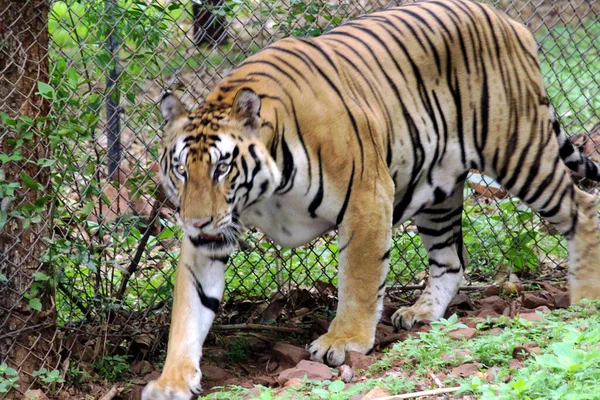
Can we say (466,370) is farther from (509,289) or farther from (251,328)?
(509,289)

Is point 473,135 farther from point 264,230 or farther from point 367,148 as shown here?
point 264,230

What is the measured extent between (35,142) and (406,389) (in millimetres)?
1971

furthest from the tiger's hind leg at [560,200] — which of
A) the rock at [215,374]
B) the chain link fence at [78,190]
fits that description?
the rock at [215,374]

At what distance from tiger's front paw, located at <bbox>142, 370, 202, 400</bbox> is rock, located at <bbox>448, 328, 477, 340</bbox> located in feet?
3.75

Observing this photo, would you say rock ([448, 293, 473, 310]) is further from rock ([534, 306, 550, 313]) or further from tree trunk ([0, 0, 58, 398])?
tree trunk ([0, 0, 58, 398])

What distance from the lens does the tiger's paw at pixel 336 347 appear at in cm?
404

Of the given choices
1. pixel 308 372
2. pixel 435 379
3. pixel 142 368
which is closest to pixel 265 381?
pixel 308 372

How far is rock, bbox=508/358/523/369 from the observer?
338 centimetres

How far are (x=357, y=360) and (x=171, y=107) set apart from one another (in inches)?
54.7

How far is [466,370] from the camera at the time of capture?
11.3ft

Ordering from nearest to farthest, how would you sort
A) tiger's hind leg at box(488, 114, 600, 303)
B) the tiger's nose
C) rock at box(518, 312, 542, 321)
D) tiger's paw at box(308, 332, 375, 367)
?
1. the tiger's nose
2. tiger's paw at box(308, 332, 375, 367)
3. rock at box(518, 312, 542, 321)
4. tiger's hind leg at box(488, 114, 600, 303)

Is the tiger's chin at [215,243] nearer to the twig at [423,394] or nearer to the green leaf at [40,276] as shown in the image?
→ the green leaf at [40,276]

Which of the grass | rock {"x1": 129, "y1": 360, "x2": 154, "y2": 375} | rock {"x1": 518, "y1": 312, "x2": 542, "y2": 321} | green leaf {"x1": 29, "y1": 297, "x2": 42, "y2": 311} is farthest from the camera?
rock {"x1": 129, "y1": 360, "x2": 154, "y2": 375}

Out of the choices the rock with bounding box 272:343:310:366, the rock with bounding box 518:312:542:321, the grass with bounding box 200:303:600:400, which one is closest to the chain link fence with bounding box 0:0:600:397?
the rock with bounding box 272:343:310:366
